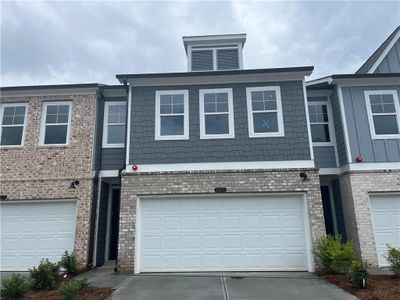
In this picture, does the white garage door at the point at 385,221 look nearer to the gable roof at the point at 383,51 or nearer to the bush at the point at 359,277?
the bush at the point at 359,277

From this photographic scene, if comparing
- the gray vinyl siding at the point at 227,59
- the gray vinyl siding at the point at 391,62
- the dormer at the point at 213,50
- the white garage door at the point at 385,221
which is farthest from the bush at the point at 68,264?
the gray vinyl siding at the point at 391,62

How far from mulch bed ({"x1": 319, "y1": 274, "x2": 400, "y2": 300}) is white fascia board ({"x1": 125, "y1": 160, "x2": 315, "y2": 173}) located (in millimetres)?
3266

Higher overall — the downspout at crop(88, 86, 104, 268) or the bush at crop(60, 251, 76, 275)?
the downspout at crop(88, 86, 104, 268)

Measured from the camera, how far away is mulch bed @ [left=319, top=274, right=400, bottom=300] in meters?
5.88

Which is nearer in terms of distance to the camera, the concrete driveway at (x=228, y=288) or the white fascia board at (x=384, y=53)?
the concrete driveway at (x=228, y=288)

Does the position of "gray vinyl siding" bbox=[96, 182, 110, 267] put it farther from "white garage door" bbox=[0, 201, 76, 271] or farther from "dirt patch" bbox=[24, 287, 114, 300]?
"dirt patch" bbox=[24, 287, 114, 300]

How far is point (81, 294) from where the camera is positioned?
629 centimetres

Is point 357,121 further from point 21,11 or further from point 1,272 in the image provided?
point 21,11

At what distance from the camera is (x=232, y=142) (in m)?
9.36

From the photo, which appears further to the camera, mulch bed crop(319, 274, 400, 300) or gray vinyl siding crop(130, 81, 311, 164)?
gray vinyl siding crop(130, 81, 311, 164)

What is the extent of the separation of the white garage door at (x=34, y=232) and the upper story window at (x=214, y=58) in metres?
7.45

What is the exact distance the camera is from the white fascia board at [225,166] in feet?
29.9

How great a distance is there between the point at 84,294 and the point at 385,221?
29.3ft

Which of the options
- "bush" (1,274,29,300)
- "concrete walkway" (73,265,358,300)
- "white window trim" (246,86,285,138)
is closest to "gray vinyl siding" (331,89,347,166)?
"white window trim" (246,86,285,138)
